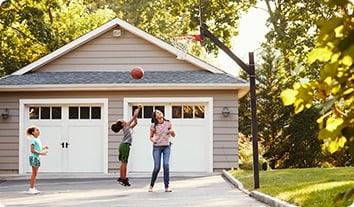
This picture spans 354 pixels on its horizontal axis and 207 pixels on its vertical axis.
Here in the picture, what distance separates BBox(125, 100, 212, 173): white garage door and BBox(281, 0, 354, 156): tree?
18.3 meters

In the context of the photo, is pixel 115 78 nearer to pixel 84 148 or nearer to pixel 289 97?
pixel 84 148

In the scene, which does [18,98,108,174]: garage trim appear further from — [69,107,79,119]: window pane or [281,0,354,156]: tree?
[281,0,354,156]: tree

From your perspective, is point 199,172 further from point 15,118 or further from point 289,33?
point 289,33

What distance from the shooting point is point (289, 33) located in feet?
99.5

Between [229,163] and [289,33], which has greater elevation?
[289,33]

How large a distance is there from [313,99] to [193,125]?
18435 millimetres

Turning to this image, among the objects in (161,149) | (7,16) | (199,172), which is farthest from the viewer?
(7,16)

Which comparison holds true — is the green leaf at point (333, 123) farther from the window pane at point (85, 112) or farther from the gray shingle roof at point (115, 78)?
the window pane at point (85, 112)

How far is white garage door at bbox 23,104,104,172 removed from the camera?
69.2 feet

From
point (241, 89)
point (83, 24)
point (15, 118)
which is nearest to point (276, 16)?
point (83, 24)

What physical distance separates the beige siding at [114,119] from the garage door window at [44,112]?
40 centimetres

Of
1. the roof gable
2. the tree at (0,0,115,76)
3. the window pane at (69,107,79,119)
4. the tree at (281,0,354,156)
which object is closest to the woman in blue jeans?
the window pane at (69,107,79,119)

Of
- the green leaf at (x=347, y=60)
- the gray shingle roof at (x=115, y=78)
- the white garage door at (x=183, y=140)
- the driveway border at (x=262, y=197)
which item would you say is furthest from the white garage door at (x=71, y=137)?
the green leaf at (x=347, y=60)

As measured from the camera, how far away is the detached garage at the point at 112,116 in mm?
20750
